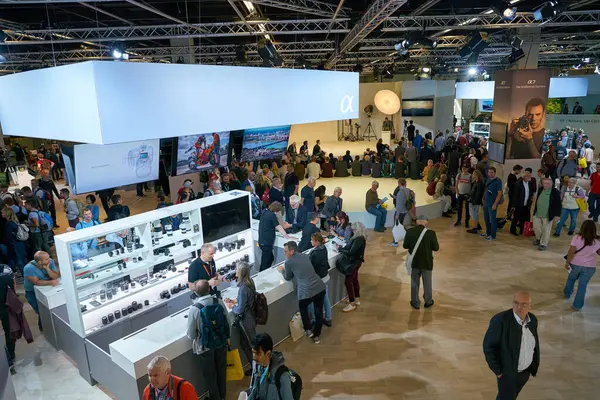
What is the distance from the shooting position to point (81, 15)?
10.5 metres

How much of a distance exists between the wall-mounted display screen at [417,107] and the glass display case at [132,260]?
1496 cm

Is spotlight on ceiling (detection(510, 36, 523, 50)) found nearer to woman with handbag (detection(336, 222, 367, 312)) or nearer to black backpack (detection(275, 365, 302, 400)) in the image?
woman with handbag (detection(336, 222, 367, 312))

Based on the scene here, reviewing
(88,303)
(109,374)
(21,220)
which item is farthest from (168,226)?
(21,220)

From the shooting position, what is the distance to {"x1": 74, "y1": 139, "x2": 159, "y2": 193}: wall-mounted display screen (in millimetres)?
5164

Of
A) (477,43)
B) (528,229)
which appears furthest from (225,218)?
(477,43)

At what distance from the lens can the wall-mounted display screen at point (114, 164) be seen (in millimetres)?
5164

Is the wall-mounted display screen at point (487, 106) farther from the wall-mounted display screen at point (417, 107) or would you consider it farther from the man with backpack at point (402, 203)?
the man with backpack at point (402, 203)

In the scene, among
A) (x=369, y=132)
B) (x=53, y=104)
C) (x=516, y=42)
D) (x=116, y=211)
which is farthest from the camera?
(x=369, y=132)

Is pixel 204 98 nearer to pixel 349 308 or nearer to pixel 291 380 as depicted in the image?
pixel 291 380

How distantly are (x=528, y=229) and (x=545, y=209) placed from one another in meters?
1.08

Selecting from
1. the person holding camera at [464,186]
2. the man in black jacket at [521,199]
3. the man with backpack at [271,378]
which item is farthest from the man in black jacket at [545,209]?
the man with backpack at [271,378]

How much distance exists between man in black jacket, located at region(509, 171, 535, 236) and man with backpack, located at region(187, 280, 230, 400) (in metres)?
7.08

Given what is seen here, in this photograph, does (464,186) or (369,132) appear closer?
(464,186)

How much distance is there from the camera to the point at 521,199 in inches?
340
